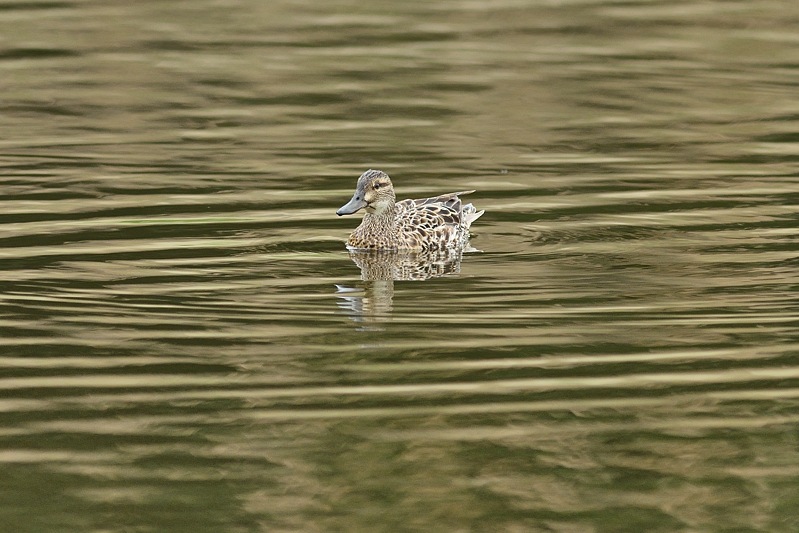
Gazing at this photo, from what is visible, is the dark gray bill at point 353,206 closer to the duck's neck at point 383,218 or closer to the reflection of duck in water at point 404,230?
the reflection of duck in water at point 404,230

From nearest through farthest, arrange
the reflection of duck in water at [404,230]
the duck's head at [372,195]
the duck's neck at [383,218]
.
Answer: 1. the reflection of duck in water at [404,230]
2. the duck's head at [372,195]
3. the duck's neck at [383,218]

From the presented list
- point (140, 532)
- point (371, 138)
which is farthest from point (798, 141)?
point (140, 532)

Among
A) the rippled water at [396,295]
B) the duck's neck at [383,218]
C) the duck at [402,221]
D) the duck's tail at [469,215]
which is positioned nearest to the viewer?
the rippled water at [396,295]

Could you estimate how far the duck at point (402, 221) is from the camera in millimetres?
12367

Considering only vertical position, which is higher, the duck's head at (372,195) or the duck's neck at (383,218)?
the duck's head at (372,195)

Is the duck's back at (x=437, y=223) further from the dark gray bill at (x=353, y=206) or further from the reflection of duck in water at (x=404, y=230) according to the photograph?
the dark gray bill at (x=353, y=206)

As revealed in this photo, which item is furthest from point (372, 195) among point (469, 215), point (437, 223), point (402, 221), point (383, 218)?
point (469, 215)

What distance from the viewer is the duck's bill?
39.6 ft

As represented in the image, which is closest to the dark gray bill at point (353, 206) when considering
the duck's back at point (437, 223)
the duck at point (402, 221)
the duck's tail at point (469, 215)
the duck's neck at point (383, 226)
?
the duck at point (402, 221)

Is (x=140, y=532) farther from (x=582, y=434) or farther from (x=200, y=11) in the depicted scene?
(x=200, y=11)

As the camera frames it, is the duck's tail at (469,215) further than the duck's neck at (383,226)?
Yes

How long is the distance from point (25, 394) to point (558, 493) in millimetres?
2784

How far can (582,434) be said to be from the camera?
7457mm

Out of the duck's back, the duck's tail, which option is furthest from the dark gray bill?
the duck's tail
